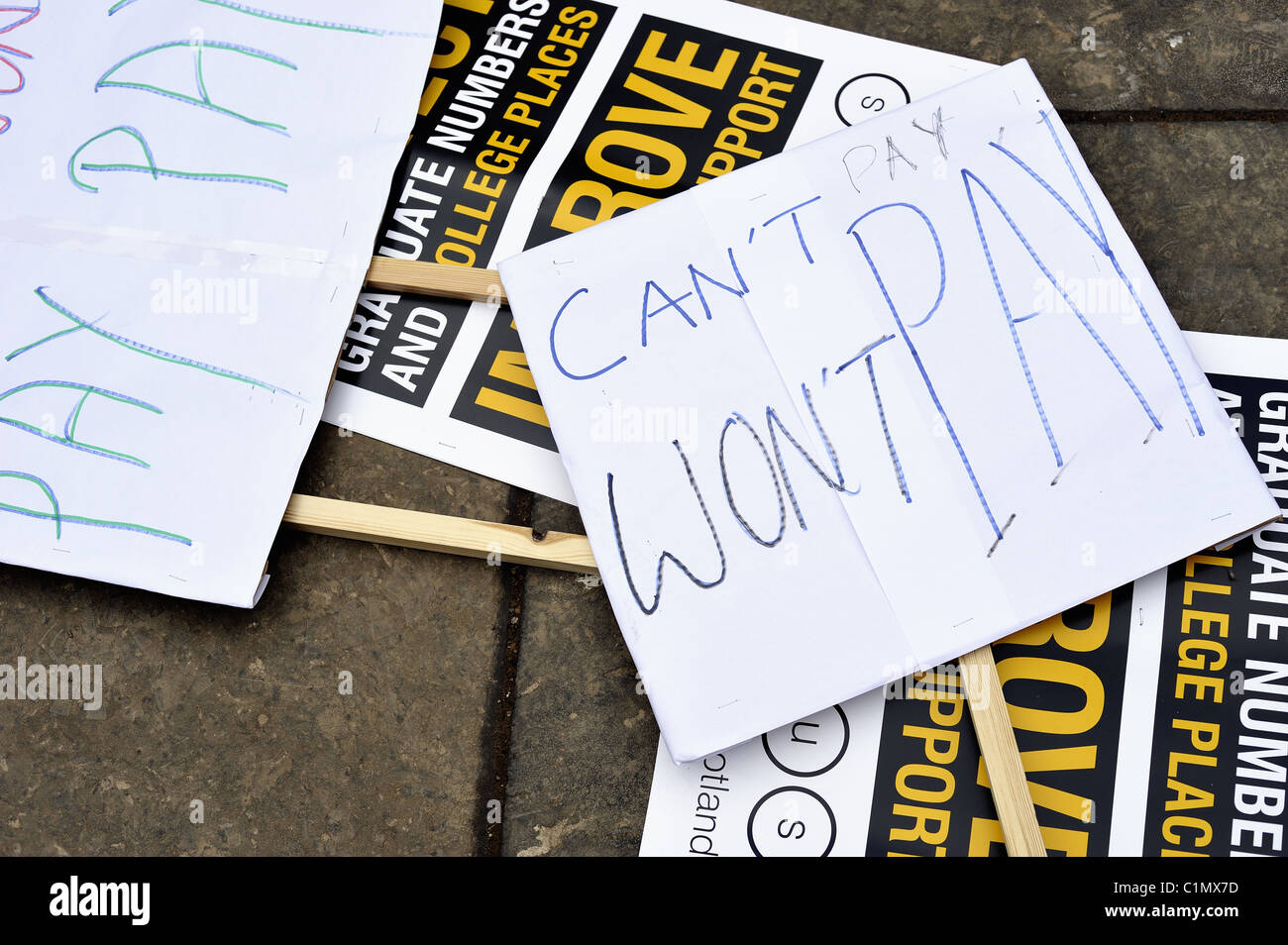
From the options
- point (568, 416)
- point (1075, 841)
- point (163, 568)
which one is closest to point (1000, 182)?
point (568, 416)

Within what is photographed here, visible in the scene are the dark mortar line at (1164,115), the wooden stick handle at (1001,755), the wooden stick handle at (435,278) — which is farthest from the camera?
the dark mortar line at (1164,115)

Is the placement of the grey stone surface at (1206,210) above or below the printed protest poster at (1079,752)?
above

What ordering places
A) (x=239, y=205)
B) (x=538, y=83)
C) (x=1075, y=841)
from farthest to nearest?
(x=538, y=83) → (x=239, y=205) → (x=1075, y=841)

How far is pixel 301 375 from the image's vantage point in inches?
37.0

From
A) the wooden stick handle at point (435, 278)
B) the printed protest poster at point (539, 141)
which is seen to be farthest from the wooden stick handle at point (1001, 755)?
the wooden stick handle at point (435, 278)

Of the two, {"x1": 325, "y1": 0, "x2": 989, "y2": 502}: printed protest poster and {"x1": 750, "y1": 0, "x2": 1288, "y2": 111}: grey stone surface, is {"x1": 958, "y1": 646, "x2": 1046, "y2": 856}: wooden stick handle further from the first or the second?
{"x1": 750, "y1": 0, "x2": 1288, "y2": 111}: grey stone surface

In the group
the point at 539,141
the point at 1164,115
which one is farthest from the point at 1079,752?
the point at 539,141

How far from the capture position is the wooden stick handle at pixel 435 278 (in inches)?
38.2

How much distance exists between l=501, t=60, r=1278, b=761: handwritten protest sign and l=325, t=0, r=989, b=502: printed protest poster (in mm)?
109

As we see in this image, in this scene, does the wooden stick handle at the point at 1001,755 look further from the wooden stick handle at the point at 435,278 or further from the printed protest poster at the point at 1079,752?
the wooden stick handle at the point at 435,278

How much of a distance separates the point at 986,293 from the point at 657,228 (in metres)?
0.33

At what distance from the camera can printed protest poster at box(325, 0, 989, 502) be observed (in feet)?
3.30

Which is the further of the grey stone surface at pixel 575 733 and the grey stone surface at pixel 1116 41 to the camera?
the grey stone surface at pixel 1116 41

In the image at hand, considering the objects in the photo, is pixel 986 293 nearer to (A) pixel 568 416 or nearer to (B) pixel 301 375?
(A) pixel 568 416
